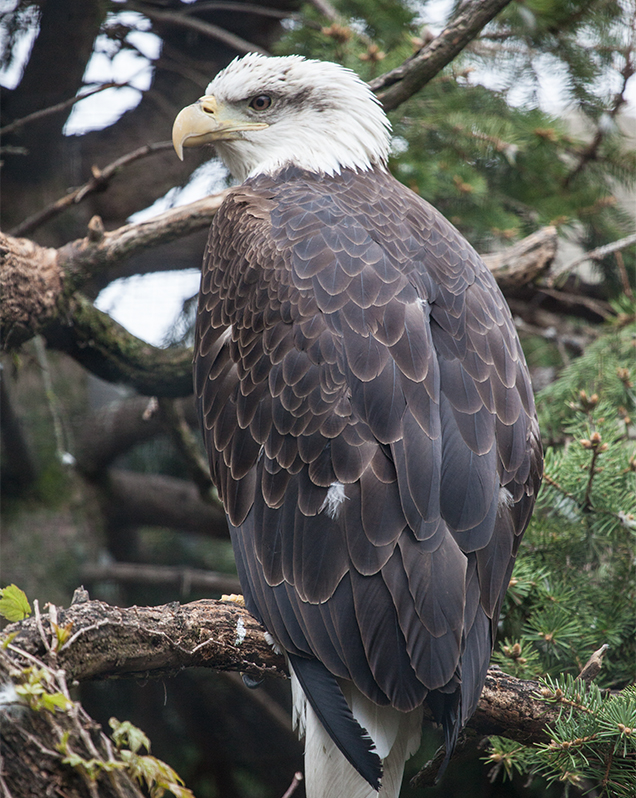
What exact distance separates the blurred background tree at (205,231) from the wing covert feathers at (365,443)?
1003 mm

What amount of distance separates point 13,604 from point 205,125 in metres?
2.16

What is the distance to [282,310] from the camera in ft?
7.34

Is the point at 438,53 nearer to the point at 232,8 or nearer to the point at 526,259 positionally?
the point at 526,259

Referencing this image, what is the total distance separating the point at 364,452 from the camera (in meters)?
2.00

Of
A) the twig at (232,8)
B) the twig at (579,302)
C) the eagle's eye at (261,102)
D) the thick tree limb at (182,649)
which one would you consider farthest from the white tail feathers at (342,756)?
the twig at (232,8)

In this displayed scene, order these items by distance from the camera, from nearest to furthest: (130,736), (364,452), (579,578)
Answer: (130,736), (364,452), (579,578)

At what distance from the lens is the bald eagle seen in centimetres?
188

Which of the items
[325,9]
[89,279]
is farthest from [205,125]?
[325,9]

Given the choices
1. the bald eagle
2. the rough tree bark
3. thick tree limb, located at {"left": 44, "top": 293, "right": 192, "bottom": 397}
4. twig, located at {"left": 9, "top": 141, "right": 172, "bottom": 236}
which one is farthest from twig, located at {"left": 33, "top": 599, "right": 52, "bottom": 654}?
twig, located at {"left": 9, "top": 141, "right": 172, "bottom": 236}

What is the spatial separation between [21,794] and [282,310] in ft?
4.63

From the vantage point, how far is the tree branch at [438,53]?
2.97m

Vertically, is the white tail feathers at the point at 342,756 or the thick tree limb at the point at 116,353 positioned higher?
the thick tree limb at the point at 116,353

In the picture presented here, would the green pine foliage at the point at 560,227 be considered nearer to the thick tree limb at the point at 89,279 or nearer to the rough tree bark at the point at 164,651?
the rough tree bark at the point at 164,651

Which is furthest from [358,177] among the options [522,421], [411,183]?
[522,421]
